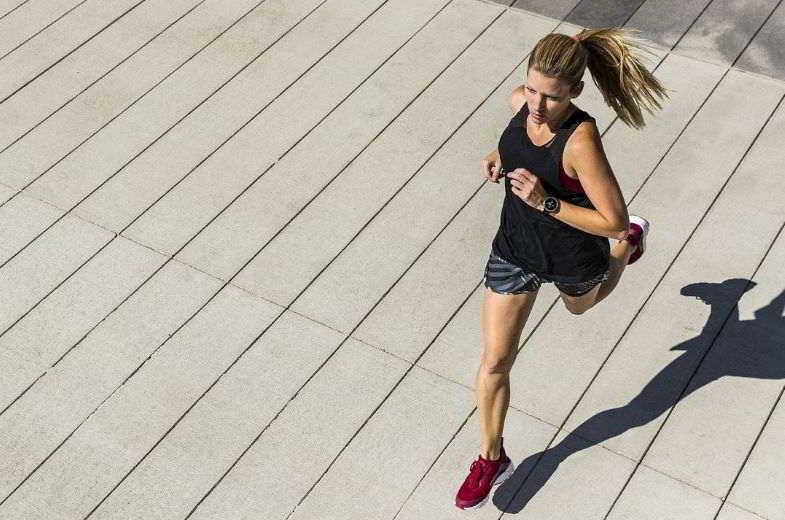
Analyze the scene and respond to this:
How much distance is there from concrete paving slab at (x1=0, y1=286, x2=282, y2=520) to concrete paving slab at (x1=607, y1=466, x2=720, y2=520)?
177 cm

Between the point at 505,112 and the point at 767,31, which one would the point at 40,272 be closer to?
the point at 505,112

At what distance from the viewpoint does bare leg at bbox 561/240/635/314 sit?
4.35 meters

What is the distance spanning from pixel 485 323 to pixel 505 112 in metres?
2.27

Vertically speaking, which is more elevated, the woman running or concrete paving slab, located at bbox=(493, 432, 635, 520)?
the woman running

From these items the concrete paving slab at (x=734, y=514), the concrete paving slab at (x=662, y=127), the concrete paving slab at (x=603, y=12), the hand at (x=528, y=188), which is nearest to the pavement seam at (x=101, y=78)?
the concrete paving slab at (x=603, y=12)

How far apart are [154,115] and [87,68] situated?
67 centimetres

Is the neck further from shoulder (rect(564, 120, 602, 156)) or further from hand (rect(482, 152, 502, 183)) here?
hand (rect(482, 152, 502, 183))

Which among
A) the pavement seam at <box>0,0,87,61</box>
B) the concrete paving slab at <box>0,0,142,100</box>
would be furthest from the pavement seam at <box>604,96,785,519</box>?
the pavement seam at <box>0,0,87,61</box>

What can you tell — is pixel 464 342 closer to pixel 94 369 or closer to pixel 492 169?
pixel 492 169

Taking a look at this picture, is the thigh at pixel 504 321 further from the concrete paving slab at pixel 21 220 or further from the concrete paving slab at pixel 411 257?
the concrete paving slab at pixel 21 220

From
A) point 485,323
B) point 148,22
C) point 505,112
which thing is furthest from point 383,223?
point 148,22

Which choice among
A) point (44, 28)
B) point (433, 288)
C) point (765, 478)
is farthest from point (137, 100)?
point (765, 478)

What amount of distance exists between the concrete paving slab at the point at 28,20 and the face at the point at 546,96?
4.19m

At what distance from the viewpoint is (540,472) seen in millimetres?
4465
